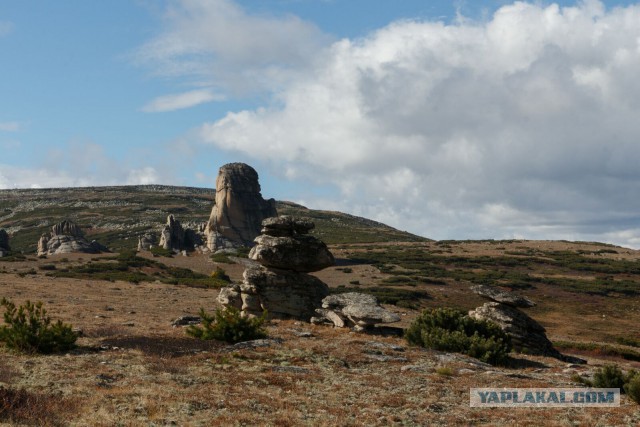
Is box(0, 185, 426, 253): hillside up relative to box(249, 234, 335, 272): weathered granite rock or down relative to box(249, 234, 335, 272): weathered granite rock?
up

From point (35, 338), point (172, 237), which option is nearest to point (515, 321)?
point (35, 338)

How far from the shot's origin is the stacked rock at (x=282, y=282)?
29078 millimetres

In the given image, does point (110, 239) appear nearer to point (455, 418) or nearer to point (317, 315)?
point (317, 315)

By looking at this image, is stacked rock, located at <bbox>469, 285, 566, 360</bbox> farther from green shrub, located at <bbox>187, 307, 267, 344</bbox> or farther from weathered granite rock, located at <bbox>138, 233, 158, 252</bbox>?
weathered granite rock, located at <bbox>138, 233, 158, 252</bbox>

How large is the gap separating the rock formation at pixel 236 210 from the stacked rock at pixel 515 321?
70.8 meters

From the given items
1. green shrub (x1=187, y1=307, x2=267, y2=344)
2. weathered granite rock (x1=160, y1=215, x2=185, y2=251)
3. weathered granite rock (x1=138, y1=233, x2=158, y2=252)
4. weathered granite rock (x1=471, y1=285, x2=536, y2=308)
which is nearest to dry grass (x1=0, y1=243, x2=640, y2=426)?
green shrub (x1=187, y1=307, x2=267, y2=344)

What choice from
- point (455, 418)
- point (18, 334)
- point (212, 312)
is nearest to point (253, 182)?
point (212, 312)

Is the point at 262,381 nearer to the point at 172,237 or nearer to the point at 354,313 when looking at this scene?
the point at 354,313

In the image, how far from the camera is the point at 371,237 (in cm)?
15700

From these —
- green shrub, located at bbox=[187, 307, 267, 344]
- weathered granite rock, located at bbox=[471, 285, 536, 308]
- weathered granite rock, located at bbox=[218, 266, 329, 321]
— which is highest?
weathered granite rock, located at bbox=[471, 285, 536, 308]

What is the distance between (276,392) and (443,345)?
10649mm

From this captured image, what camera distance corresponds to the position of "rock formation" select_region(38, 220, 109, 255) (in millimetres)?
79875

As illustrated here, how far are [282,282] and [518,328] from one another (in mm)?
12545

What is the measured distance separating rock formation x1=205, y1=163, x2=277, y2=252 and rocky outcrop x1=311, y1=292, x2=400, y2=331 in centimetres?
6846
